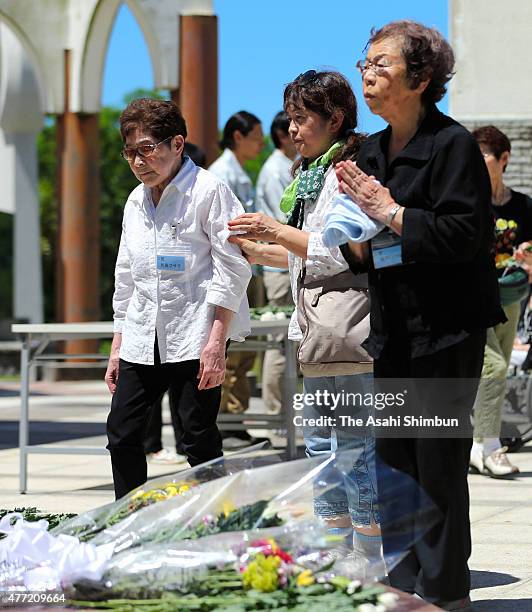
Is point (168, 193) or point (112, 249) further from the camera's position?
point (112, 249)

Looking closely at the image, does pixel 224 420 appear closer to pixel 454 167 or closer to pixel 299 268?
pixel 299 268

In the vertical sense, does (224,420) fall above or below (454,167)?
below

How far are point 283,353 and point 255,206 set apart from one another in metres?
1.10

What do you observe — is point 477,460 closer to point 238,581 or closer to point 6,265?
point 238,581

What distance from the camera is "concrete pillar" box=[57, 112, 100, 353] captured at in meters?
19.4

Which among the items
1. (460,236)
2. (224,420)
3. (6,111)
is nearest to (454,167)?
(460,236)

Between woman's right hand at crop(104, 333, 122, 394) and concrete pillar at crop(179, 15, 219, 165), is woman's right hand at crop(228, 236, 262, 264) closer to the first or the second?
woman's right hand at crop(104, 333, 122, 394)

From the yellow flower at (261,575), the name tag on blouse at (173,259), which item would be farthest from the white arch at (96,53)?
the yellow flower at (261,575)

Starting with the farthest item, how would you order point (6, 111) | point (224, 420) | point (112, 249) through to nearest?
1. point (112, 249)
2. point (6, 111)
3. point (224, 420)

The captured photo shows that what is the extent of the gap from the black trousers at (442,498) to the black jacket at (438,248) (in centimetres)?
6

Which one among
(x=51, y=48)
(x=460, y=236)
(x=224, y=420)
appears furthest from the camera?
(x=51, y=48)

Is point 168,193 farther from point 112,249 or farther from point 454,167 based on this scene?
point 112,249

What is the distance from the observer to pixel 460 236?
3.78 meters

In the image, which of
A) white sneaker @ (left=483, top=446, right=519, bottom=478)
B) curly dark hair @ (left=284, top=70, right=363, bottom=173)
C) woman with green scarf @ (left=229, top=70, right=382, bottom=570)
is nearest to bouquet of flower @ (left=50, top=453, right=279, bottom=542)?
woman with green scarf @ (left=229, top=70, right=382, bottom=570)
